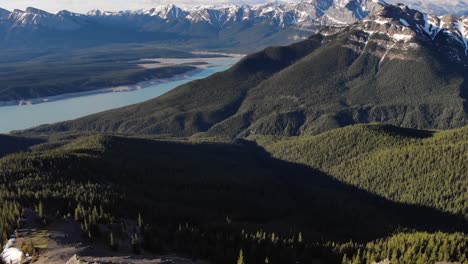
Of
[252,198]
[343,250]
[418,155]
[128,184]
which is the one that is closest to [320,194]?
[252,198]

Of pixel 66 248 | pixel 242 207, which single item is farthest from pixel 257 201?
pixel 66 248

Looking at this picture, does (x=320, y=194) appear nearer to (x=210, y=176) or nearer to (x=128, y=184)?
(x=210, y=176)

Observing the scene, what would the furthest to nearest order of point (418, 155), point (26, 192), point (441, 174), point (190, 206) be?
1. point (418, 155)
2. point (441, 174)
3. point (190, 206)
4. point (26, 192)

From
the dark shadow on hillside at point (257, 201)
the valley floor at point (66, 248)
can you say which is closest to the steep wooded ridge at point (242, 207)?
the dark shadow on hillside at point (257, 201)

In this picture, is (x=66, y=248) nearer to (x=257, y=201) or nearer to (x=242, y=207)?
(x=242, y=207)

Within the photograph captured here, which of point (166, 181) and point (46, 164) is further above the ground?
point (46, 164)

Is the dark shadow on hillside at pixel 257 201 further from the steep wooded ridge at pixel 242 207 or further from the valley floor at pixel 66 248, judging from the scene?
the valley floor at pixel 66 248

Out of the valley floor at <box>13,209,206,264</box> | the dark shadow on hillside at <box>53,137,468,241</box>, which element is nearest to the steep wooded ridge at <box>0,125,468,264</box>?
the dark shadow on hillside at <box>53,137,468,241</box>

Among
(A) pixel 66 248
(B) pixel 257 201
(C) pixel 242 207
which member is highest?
(A) pixel 66 248
